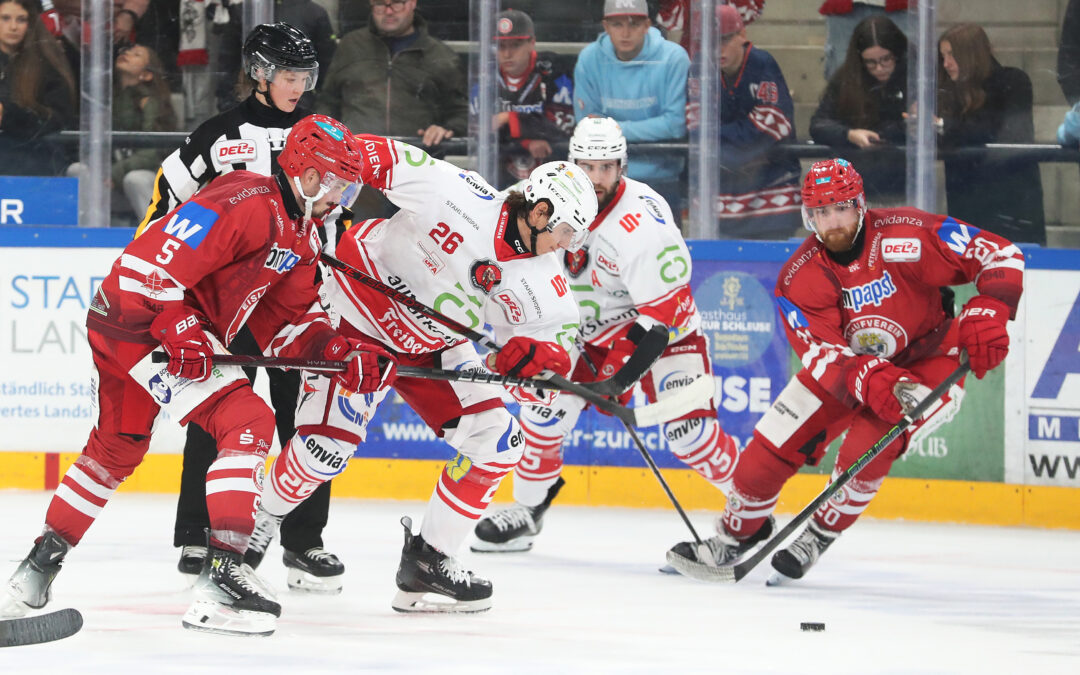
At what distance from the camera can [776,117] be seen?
582 centimetres

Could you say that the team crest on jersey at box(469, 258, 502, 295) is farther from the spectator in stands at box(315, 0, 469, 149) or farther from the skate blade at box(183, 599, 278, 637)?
the spectator in stands at box(315, 0, 469, 149)

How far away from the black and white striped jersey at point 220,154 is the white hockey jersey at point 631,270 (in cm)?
115

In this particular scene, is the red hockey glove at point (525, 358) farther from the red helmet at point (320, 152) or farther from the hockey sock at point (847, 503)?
the hockey sock at point (847, 503)

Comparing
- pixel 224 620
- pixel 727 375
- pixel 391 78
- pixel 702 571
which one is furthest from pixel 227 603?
pixel 391 78

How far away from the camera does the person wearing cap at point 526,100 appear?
19.4 feet

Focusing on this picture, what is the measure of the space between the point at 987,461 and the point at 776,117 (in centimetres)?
159

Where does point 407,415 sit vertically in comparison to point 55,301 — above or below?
below

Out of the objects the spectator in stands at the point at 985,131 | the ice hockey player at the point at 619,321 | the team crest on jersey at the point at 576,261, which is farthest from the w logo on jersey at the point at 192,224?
the spectator in stands at the point at 985,131

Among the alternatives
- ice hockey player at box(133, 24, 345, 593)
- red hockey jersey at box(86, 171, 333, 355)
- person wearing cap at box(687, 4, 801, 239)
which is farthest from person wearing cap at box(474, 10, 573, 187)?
red hockey jersey at box(86, 171, 333, 355)

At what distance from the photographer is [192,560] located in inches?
157

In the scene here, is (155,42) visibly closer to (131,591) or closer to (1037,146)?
(131,591)

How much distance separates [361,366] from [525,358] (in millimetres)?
450

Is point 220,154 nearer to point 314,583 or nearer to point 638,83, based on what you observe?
point 314,583

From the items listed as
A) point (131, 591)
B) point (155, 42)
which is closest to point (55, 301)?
point (155, 42)
